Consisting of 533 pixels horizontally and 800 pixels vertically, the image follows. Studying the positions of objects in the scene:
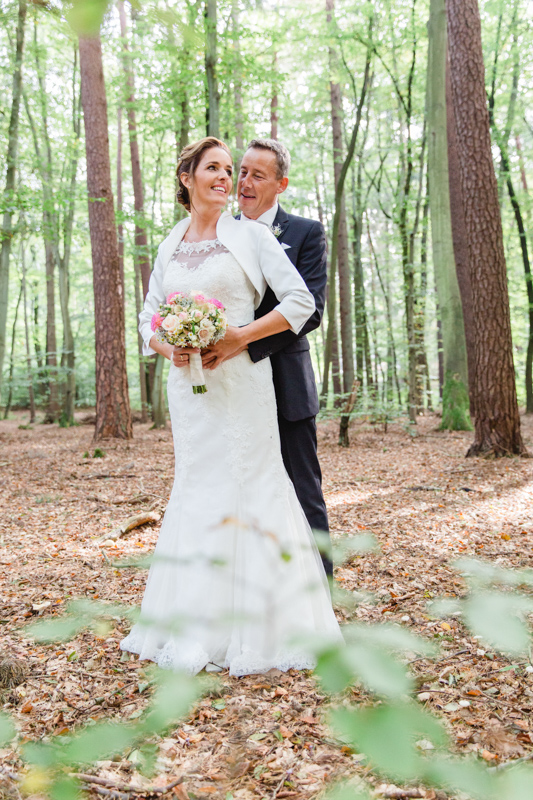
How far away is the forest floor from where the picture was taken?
6.18 ft

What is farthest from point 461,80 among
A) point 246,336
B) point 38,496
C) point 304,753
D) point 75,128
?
point 75,128

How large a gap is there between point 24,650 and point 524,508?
13.5 ft

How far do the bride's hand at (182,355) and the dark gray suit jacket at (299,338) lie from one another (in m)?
0.38

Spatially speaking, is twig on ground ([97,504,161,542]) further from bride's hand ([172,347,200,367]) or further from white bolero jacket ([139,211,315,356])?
bride's hand ([172,347,200,367])

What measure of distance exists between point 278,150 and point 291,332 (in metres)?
0.91

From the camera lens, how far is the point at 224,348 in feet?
7.90

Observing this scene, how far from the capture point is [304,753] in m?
1.93

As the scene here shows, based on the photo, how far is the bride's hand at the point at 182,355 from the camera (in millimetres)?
2268

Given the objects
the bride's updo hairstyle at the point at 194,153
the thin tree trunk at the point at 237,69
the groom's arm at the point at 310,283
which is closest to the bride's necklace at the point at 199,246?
the bride's updo hairstyle at the point at 194,153

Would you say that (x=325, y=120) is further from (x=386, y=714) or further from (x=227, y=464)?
(x=386, y=714)

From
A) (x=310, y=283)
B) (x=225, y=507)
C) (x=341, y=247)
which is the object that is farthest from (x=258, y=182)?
(x=341, y=247)

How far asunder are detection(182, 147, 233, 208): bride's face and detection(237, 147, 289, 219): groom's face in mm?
189

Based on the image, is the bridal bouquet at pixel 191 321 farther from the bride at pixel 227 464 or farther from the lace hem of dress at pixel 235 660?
the lace hem of dress at pixel 235 660

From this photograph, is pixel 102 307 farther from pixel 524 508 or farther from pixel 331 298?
pixel 524 508
